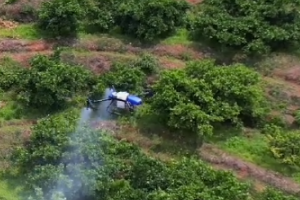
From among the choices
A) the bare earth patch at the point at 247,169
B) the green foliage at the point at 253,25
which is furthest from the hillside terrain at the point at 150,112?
the green foliage at the point at 253,25

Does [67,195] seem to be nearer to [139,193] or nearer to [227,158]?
[139,193]

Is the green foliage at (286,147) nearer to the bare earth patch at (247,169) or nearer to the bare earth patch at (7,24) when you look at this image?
the bare earth patch at (247,169)

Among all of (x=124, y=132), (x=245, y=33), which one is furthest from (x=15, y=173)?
(x=245, y=33)

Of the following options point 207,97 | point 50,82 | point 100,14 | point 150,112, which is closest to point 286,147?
point 207,97

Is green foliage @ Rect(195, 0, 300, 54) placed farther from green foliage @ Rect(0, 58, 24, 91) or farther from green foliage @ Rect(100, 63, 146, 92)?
green foliage @ Rect(0, 58, 24, 91)

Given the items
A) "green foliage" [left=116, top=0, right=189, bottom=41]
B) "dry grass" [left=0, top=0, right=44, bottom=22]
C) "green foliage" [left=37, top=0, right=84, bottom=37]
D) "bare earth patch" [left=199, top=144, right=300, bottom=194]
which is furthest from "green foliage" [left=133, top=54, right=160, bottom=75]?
"dry grass" [left=0, top=0, right=44, bottom=22]

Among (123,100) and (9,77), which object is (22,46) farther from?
(123,100)
